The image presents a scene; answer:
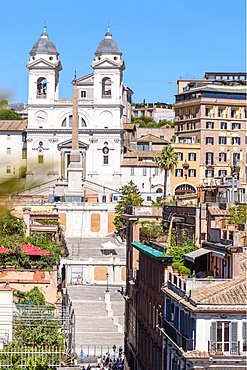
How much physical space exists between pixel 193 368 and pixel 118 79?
3894 inches

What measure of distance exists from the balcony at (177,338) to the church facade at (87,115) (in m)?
84.3

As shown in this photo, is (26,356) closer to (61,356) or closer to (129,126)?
(61,356)

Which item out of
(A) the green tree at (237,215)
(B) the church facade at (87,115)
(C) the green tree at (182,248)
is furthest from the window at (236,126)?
(A) the green tree at (237,215)

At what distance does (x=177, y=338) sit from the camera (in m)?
25.1

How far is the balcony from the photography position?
2226 cm

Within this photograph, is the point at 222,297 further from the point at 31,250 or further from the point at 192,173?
the point at 192,173

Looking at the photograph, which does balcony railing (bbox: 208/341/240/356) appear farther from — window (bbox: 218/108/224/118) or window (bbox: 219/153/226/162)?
window (bbox: 218/108/224/118)

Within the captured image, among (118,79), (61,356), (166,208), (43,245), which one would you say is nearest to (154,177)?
(118,79)

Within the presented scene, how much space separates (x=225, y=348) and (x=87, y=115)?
3826 inches

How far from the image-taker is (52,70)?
117938 millimetres

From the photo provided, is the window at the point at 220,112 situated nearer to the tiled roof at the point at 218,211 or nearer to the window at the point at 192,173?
the window at the point at 192,173

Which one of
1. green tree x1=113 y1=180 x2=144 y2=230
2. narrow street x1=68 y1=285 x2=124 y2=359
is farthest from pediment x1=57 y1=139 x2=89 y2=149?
narrow street x1=68 y1=285 x2=124 y2=359

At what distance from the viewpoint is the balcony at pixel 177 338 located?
22.3 metres

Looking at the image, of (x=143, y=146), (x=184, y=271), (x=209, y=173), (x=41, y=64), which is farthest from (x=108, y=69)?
(x=184, y=271)
